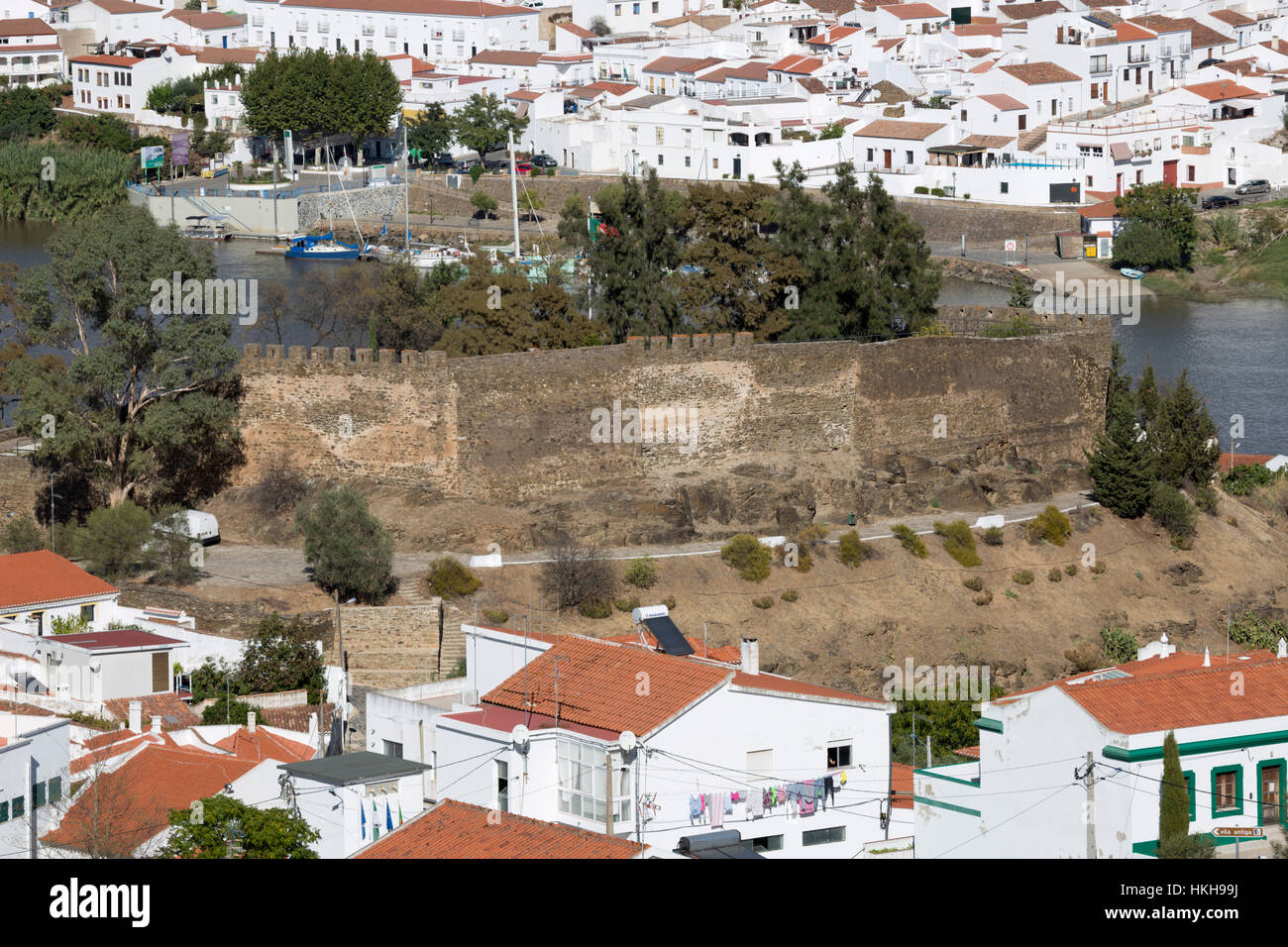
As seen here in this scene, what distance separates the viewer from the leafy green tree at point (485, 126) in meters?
78.6

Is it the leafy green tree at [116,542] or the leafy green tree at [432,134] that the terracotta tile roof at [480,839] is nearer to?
the leafy green tree at [116,542]

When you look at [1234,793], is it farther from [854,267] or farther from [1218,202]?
[1218,202]

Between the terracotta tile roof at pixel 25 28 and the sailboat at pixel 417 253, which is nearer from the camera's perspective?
the sailboat at pixel 417 253

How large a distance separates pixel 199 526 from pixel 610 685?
1477cm

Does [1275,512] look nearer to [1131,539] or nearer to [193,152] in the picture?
[1131,539]

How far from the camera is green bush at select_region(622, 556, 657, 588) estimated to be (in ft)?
106

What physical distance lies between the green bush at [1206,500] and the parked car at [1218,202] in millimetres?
34559

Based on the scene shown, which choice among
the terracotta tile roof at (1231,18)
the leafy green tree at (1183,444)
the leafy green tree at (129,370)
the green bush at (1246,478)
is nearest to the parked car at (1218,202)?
the terracotta tile roof at (1231,18)

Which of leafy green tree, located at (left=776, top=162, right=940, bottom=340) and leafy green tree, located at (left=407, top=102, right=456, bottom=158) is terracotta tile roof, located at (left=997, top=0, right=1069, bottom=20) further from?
leafy green tree, located at (left=776, top=162, right=940, bottom=340)

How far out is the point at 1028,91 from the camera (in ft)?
247

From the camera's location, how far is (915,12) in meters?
93.3

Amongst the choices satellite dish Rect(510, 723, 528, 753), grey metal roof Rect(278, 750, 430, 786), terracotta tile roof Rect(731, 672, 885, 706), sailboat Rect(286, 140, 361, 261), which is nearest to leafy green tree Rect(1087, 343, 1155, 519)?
terracotta tile roof Rect(731, 672, 885, 706)

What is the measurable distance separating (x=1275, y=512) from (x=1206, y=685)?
21512 mm
